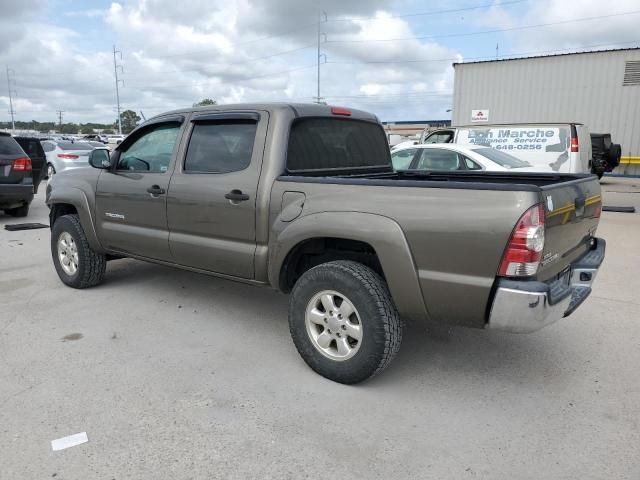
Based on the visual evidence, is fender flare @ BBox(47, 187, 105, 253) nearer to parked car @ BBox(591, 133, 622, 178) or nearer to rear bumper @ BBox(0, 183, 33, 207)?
rear bumper @ BBox(0, 183, 33, 207)

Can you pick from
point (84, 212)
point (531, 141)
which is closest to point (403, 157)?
point (531, 141)

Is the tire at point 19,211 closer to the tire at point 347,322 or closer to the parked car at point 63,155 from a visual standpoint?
the parked car at point 63,155

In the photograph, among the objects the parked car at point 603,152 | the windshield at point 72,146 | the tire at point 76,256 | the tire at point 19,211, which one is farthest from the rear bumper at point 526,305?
the windshield at point 72,146

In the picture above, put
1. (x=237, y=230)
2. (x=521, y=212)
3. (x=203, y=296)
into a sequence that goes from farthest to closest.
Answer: (x=203, y=296) → (x=237, y=230) → (x=521, y=212)

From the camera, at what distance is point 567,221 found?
304 centimetres

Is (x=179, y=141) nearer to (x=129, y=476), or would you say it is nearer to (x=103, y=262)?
(x=103, y=262)

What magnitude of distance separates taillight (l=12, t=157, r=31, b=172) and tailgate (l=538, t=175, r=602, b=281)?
30.7 feet

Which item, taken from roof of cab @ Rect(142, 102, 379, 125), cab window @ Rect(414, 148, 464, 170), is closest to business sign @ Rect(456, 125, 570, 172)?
cab window @ Rect(414, 148, 464, 170)

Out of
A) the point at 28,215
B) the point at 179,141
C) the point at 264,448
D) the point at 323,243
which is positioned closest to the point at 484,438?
the point at 264,448

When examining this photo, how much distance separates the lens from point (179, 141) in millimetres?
4262

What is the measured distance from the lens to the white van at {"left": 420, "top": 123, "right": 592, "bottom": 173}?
10562 millimetres

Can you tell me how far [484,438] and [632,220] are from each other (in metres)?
8.92

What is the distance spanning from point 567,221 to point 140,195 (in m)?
3.35

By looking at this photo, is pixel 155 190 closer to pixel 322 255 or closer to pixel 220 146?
pixel 220 146
